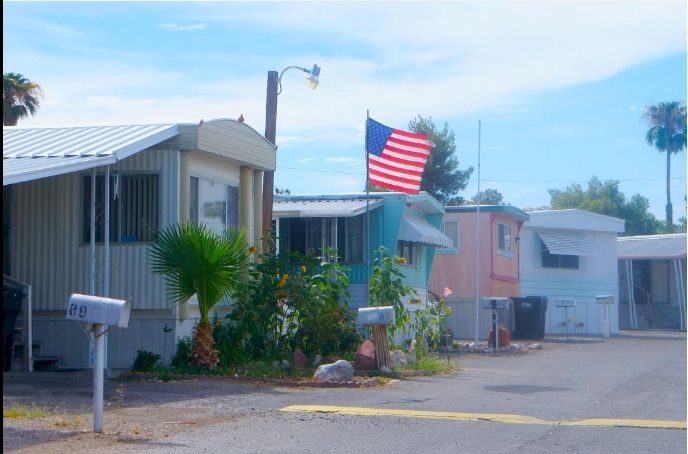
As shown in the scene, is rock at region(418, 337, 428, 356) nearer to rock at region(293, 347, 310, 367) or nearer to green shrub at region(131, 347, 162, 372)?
rock at region(293, 347, 310, 367)

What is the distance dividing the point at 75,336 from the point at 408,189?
22.1 feet

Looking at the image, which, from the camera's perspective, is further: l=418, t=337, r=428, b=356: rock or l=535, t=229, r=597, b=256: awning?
l=535, t=229, r=597, b=256: awning

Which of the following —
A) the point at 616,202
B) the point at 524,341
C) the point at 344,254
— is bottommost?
the point at 524,341

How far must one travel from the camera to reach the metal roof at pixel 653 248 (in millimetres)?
33594

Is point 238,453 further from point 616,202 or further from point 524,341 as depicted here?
point 616,202

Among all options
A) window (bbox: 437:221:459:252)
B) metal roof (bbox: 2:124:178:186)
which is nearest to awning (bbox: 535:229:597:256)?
window (bbox: 437:221:459:252)

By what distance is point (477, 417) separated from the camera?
9.12m

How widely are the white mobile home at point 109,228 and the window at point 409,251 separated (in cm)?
822

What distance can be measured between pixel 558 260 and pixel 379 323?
19168 mm

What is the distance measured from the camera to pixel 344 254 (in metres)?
20.3

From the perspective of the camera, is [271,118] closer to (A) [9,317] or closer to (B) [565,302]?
(A) [9,317]

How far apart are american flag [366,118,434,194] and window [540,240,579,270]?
14.8 metres

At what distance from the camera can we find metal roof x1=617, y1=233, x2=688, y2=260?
3359cm

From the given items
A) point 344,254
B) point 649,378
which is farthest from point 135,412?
point 344,254
